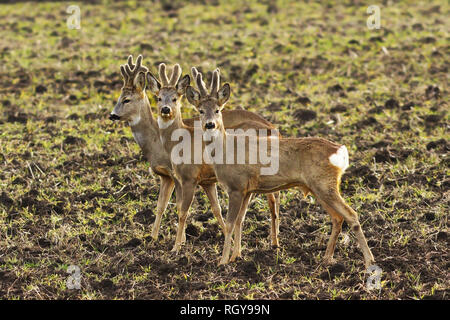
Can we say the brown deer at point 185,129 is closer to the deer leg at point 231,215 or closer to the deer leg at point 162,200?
the deer leg at point 162,200

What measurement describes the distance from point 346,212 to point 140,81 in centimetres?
336

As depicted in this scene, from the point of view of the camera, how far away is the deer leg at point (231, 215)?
8.39 metres

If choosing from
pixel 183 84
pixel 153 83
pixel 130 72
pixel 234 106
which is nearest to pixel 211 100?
pixel 183 84

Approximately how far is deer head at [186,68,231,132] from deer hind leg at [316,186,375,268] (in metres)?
1.48

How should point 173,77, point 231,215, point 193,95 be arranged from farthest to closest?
point 173,77, point 193,95, point 231,215

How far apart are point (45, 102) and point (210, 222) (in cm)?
598

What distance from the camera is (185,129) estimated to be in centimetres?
929

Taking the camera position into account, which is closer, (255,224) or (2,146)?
(255,224)

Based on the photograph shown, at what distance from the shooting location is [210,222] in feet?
32.0

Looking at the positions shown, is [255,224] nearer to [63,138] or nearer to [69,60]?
[63,138]

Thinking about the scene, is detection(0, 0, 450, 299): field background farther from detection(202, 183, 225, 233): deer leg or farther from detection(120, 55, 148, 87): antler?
detection(120, 55, 148, 87): antler

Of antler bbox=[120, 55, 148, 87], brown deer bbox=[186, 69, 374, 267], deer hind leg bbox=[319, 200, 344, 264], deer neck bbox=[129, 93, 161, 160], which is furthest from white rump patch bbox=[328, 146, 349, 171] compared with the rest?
antler bbox=[120, 55, 148, 87]

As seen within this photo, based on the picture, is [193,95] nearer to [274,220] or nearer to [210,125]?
[210,125]

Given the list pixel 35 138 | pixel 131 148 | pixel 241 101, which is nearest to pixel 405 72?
pixel 241 101
